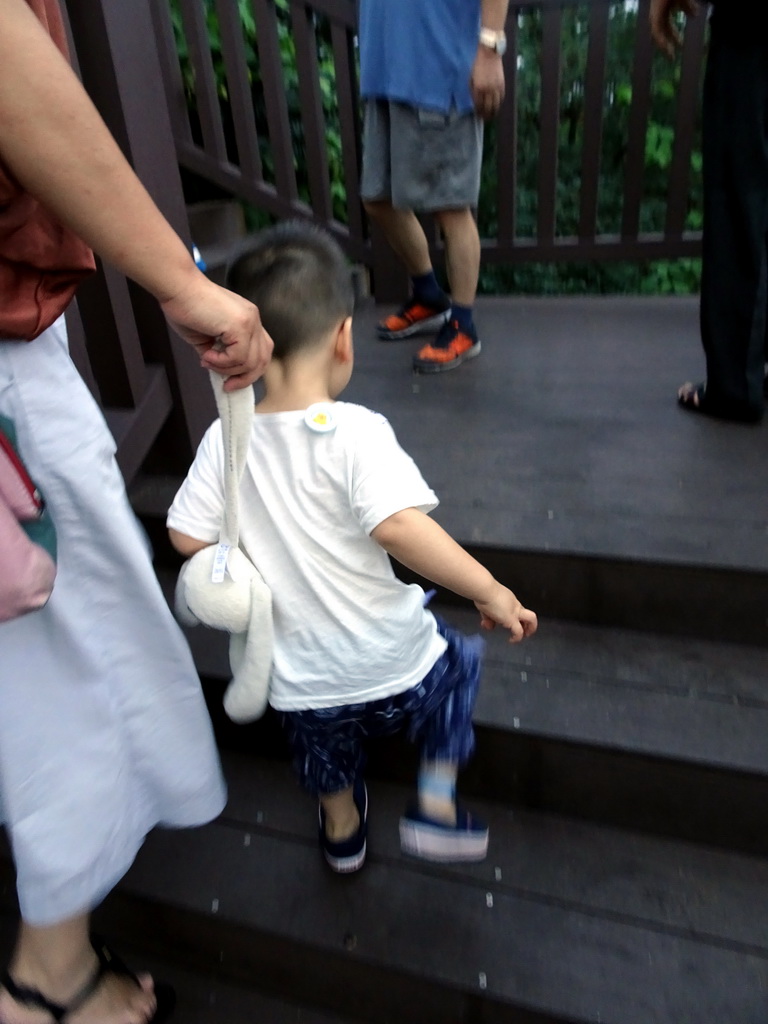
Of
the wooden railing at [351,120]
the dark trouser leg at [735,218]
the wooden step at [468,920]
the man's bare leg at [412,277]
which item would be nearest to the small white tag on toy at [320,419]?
the wooden step at [468,920]

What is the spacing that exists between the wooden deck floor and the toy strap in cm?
77

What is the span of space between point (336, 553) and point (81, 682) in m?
0.35

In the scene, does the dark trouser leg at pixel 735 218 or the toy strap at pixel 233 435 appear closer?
the toy strap at pixel 233 435

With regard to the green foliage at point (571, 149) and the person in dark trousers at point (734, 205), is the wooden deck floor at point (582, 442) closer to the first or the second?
the person in dark trousers at point (734, 205)

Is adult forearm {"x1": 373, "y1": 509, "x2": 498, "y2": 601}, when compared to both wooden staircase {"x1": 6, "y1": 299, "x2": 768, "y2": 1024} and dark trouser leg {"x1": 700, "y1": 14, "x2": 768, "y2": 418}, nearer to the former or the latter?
wooden staircase {"x1": 6, "y1": 299, "x2": 768, "y2": 1024}

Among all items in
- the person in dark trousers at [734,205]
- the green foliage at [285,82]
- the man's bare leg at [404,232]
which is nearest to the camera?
the person in dark trousers at [734,205]

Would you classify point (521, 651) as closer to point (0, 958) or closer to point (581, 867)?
point (581, 867)

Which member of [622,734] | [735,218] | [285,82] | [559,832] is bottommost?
[559,832]

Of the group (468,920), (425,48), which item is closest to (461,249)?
(425,48)

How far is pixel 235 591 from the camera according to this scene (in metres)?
0.98

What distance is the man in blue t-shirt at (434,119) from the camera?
87.6 inches

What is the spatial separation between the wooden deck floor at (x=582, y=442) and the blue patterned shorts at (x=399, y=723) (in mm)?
433

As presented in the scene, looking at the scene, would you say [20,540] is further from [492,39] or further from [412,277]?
[412,277]

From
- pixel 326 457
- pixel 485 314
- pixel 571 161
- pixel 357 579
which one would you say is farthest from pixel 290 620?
pixel 571 161
